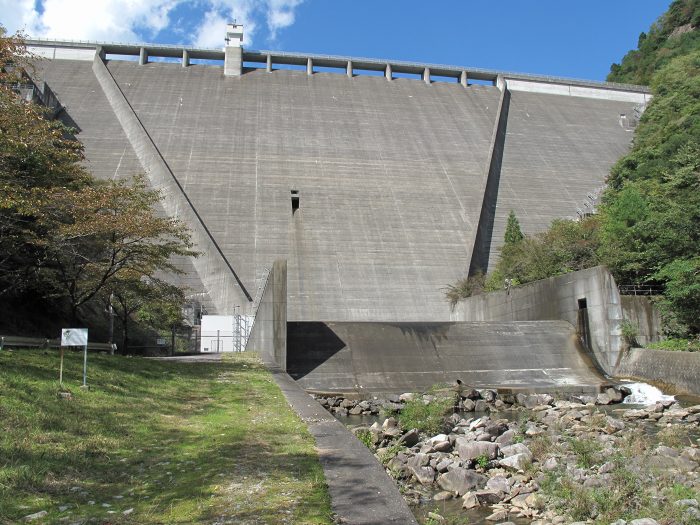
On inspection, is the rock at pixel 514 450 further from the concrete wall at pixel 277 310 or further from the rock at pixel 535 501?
the concrete wall at pixel 277 310

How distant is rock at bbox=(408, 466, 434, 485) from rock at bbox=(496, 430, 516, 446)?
1979mm

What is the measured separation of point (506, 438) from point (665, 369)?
28.5 ft

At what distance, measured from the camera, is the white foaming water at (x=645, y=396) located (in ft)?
46.3

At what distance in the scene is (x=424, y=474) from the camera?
7.10 meters

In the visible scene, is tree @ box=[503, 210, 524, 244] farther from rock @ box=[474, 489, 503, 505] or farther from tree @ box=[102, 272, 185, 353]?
rock @ box=[474, 489, 503, 505]

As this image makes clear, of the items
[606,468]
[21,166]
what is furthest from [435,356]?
[21,166]

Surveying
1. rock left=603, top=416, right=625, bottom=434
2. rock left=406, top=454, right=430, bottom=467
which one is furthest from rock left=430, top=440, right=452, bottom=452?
rock left=603, top=416, right=625, bottom=434

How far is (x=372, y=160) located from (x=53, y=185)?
2324 cm

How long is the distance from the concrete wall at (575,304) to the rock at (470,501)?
510 inches

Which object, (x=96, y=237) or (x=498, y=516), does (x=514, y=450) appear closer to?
(x=498, y=516)

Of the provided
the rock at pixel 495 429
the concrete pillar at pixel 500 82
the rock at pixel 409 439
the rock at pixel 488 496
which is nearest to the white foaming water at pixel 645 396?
the rock at pixel 495 429

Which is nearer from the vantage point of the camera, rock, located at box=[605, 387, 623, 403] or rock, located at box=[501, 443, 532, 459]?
rock, located at box=[501, 443, 532, 459]

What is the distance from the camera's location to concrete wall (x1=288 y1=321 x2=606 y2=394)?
16312mm

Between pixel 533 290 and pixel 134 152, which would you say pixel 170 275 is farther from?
pixel 533 290
